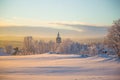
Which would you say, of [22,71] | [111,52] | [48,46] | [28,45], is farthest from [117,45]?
[48,46]

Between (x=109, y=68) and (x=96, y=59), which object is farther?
(x=96, y=59)

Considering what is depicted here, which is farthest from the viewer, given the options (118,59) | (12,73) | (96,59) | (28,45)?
(28,45)

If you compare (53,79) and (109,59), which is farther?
(109,59)

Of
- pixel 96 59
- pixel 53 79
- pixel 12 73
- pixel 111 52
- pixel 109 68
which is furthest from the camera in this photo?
pixel 111 52

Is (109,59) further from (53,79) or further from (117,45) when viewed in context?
(53,79)

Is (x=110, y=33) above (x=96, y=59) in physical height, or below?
above

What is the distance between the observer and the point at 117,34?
28.1 ft

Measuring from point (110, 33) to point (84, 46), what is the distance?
622 centimetres

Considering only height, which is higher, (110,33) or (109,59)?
(110,33)

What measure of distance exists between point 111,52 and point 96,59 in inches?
37.5

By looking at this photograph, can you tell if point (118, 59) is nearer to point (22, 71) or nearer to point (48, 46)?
point (22, 71)

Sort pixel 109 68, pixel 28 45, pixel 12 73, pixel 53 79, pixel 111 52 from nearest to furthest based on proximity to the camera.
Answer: pixel 53 79, pixel 12 73, pixel 109 68, pixel 111 52, pixel 28 45

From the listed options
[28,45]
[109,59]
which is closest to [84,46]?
[28,45]

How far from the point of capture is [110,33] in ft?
28.4
